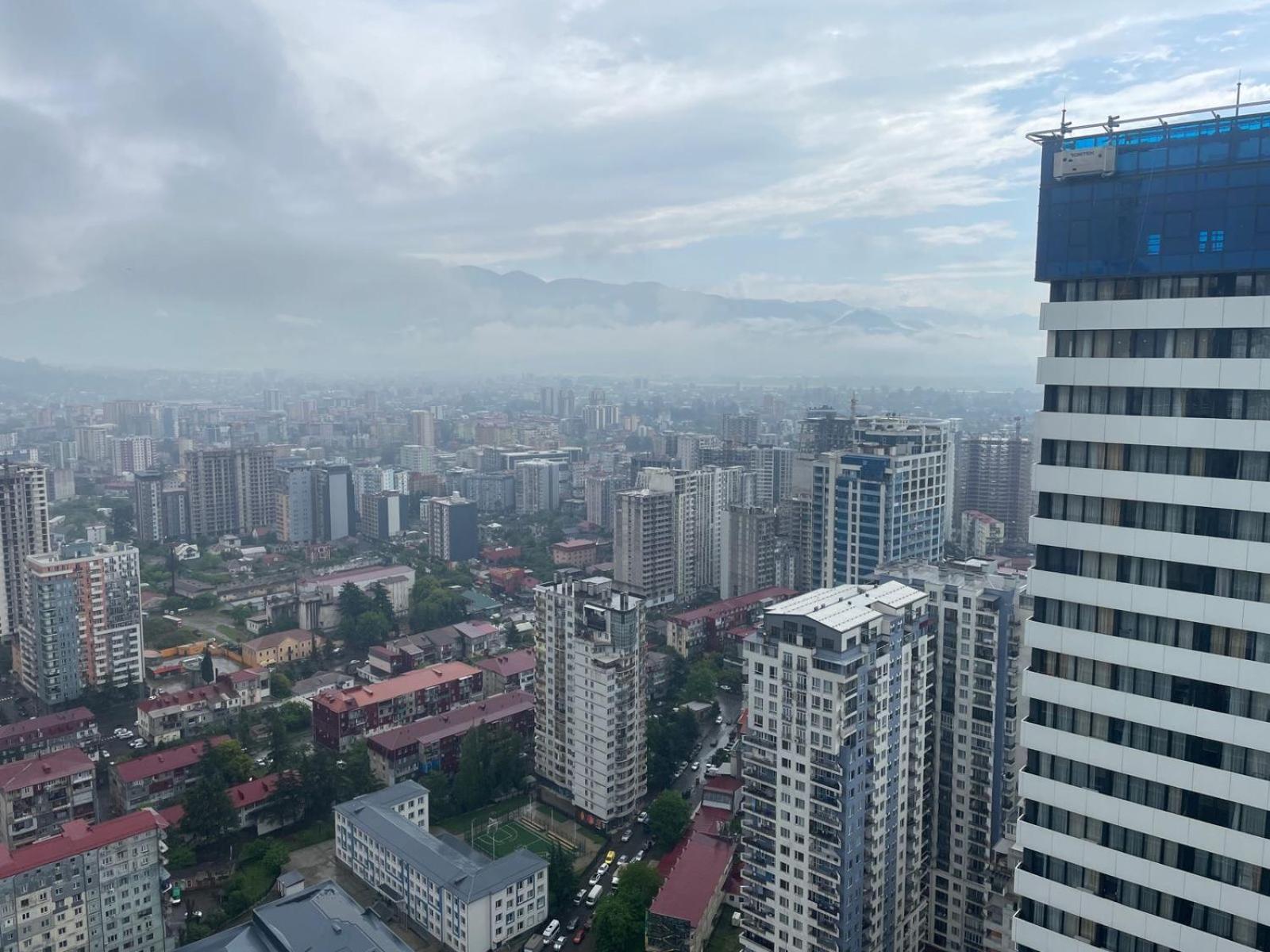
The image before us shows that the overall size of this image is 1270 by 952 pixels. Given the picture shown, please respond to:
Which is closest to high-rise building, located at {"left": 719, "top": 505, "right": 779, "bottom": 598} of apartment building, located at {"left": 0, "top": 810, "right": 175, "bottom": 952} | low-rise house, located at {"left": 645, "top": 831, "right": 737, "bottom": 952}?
low-rise house, located at {"left": 645, "top": 831, "right": 737, "bottom": 952}

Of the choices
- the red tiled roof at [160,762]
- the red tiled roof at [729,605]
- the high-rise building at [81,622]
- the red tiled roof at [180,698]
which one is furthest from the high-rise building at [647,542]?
the red tiled roof at [160,762]

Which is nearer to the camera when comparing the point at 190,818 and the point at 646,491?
the point at 190,818

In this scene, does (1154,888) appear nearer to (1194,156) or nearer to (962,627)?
(1194,156)

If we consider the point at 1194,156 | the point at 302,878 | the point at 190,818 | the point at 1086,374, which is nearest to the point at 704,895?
Result: the point at 302,878

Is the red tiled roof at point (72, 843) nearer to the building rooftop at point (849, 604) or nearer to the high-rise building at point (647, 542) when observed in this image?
the building rooftop at point (849, 604)

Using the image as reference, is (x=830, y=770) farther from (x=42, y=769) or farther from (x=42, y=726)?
(x=42, y=726)

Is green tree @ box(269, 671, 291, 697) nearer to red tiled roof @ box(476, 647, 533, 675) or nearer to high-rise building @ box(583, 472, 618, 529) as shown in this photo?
red tiled roof @ box(476, 647, 533, 675)
